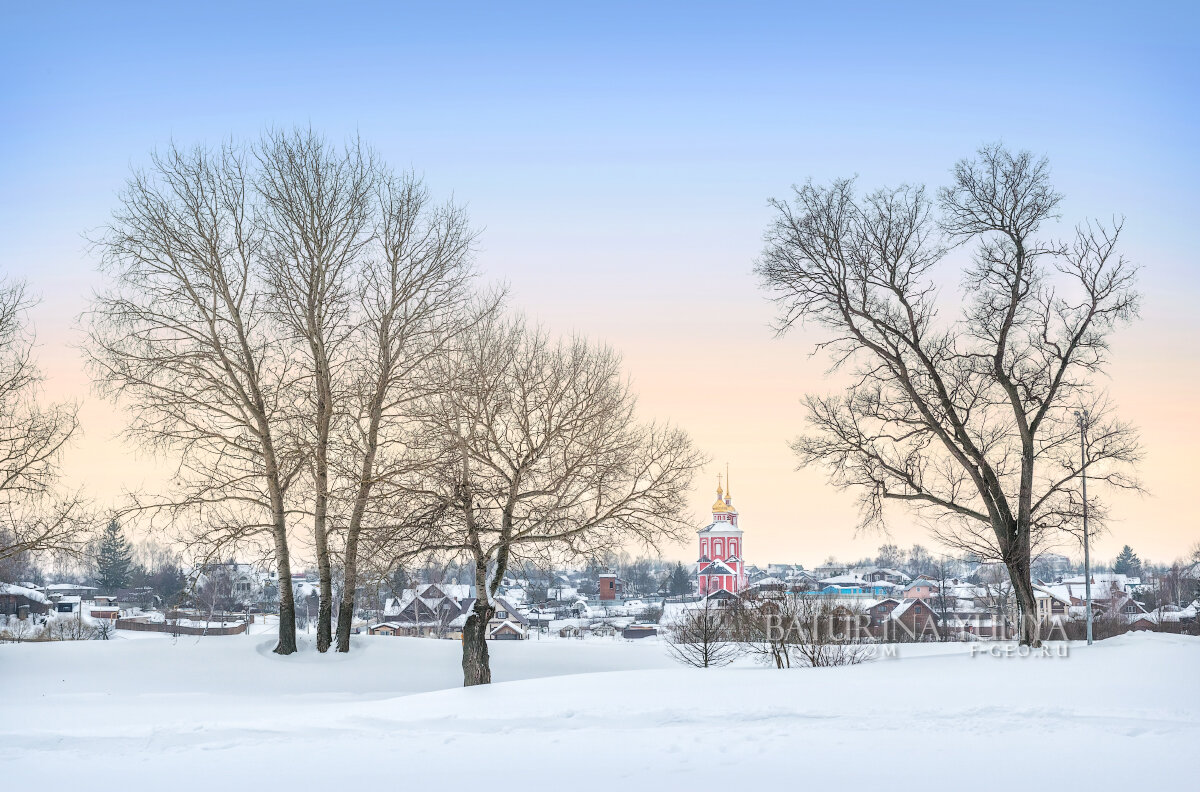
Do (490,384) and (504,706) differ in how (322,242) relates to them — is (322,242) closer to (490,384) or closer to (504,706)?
(490,384)

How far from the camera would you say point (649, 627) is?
7206 centimetres

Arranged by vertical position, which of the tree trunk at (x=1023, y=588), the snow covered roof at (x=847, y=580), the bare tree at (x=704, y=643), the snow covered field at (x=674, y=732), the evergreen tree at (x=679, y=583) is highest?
the tree trunk at (x=1023, y=588)

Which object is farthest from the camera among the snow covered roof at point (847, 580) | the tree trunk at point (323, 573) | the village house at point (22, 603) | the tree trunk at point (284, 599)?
the snow covered roof at point (847, 580)

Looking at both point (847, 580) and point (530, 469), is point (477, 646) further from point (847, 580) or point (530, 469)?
point (847, 580)

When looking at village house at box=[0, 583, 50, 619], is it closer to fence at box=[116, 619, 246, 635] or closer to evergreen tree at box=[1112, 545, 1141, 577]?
fence at box=[116, 619, 246, 635]

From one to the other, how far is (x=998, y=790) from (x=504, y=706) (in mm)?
6319

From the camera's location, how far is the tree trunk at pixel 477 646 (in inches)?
699

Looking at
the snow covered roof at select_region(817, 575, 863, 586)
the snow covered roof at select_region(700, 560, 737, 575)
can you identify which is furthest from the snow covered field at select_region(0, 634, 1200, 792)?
the snow covered roof at select_region(817, 575, 863, 586)

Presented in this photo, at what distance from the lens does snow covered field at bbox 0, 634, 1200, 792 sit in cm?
877

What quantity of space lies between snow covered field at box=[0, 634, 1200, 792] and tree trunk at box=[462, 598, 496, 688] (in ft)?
10.7

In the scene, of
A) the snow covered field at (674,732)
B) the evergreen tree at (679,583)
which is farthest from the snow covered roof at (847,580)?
the snow covered field at (674,732)

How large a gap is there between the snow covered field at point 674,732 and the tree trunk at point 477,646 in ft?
10.7

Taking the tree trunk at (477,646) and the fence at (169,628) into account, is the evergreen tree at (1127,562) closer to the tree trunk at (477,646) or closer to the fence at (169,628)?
the fence at (169,628)

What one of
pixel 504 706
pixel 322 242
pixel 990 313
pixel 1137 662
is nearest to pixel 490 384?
pixel 322 242
